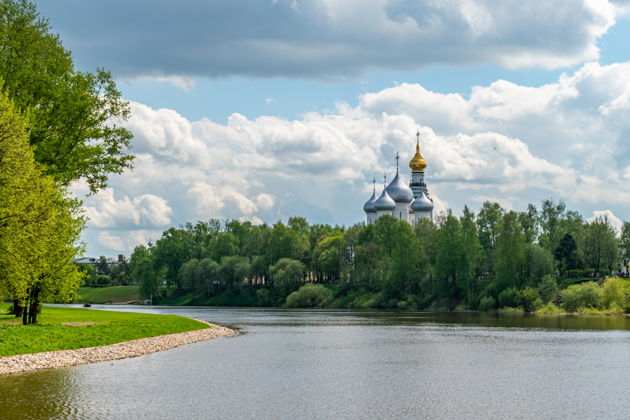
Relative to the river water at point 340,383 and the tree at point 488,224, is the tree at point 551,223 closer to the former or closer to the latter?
the tree at point 488,224

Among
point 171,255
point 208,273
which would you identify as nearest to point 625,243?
point 208,273

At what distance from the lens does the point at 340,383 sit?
3161 cm

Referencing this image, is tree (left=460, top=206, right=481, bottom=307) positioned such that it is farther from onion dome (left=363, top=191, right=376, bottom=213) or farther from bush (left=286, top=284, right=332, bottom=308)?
onion dome (left=363, top=191, right=376, bottom=213)

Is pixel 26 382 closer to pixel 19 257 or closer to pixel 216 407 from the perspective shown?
pixel 216 407

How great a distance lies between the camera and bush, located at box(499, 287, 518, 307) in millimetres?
111525

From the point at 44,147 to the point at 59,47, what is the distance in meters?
7.45

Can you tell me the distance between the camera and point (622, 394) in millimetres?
28641

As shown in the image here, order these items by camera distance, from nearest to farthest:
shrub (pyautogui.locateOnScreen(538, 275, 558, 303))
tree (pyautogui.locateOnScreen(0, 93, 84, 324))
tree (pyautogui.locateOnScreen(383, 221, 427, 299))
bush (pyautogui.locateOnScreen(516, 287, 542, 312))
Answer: tree (pyautogui.locateOnScreen(0, 93, 84, 324)) → bush (pyautogui.locateOnScreen(516, 287, 542, 312)) → shrub (pyautogui.locateOnScreen(538, 275, 558, 303)) → tree (pyautogui.locateOnScreen(383, 221, 427, 299))

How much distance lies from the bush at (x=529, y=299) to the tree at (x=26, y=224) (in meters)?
74.7

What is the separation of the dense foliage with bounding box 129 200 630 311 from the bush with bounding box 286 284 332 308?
0.61 feet

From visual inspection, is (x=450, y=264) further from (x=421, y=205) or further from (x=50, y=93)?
(x=50, y=93)

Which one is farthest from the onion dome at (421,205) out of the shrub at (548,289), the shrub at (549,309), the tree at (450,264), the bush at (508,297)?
the shrub at (549,309)

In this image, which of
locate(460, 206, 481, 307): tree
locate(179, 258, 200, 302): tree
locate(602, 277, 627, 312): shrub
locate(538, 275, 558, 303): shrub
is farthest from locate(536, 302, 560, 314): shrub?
locate(179, 258, 200, 302): tree

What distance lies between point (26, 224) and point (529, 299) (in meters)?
82.6
